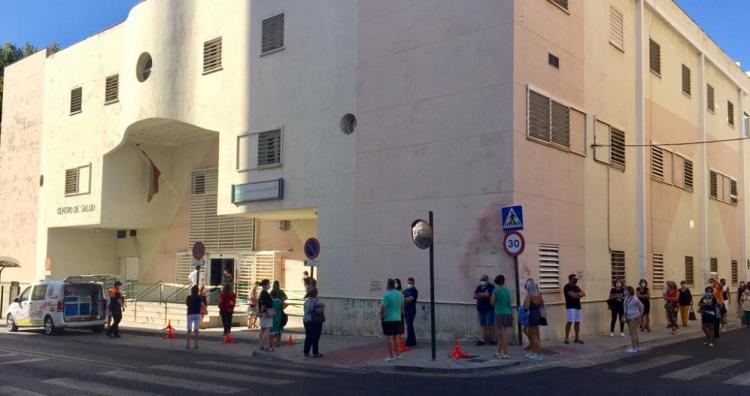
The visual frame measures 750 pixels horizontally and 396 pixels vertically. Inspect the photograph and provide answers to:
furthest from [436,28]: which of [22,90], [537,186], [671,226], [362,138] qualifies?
[22,90]

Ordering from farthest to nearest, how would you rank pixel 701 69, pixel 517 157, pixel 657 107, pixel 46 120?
pixel 46 120 → pixel 701 69 → pixel 657 107 → pixel 517 157

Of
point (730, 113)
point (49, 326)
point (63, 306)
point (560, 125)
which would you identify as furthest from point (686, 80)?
point (49, 326)

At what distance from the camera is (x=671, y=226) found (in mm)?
24516

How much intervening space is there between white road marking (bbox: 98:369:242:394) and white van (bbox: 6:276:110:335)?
969cm

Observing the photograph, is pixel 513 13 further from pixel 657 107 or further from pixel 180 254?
pixel 180 254

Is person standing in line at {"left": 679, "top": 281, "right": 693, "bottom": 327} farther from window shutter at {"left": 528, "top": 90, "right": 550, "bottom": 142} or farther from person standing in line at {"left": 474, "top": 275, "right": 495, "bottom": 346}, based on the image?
person standing in line at {"left": 474, "top": 275, "right": 495, "bottom": 346}

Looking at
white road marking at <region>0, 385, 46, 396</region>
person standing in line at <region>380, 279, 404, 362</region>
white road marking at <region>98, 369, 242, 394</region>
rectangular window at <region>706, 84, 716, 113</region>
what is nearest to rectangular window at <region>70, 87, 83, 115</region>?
white road marking at <region>98, 369, 242, 394</region>

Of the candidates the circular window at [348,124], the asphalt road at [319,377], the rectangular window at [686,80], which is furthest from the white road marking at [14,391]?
the rectangular window at [686,80]

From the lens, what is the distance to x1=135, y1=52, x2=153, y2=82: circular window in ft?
90.3

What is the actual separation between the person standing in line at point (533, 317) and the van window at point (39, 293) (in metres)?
15.2

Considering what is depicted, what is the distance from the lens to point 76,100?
31125mm

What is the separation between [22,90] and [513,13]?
27.0 m

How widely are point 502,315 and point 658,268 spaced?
37.7ft

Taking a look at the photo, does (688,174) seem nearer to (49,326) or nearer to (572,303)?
(572,303)
